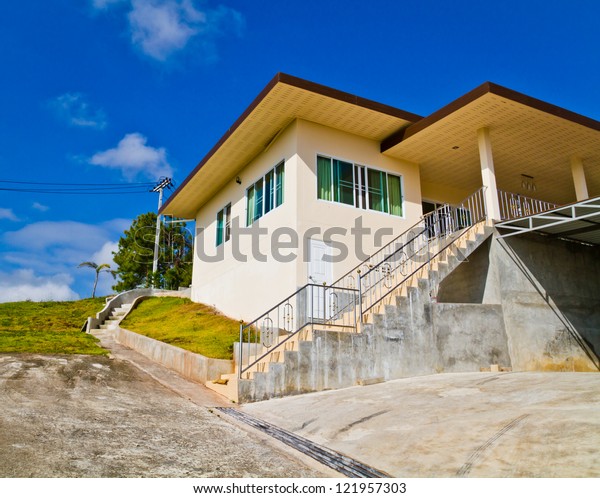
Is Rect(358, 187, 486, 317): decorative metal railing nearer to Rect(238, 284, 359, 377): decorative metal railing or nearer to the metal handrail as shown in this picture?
the metal handrail

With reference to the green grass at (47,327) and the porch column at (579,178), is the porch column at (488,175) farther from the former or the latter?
the green grass at (47,327)

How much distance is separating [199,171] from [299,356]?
32.2 feet

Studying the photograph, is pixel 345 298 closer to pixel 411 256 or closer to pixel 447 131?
pixel 411 256

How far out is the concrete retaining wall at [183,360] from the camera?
33.6 feet

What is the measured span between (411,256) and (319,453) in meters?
6.90

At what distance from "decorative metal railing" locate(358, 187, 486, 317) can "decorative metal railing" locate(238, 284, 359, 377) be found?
1.38 ft

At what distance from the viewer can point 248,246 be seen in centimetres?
1574

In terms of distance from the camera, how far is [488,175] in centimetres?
1338

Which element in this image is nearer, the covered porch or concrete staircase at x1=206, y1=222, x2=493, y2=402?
concrete staircase at x1=206, y1=222, x2=493, y2=402

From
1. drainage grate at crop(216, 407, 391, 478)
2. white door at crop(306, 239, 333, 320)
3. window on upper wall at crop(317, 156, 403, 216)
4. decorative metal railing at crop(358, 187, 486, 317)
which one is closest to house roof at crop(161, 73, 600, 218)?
window on upper wall at crop(317, 156, 403, 216)

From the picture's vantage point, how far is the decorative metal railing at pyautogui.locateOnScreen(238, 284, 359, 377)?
405 inches

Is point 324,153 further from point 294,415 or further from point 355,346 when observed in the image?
point 294,415

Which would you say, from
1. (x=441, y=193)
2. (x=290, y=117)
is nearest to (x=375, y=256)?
(x=290, y=117)

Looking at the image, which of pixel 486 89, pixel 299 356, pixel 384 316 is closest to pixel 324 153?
pixel 486 89
